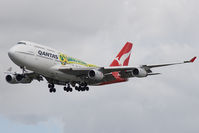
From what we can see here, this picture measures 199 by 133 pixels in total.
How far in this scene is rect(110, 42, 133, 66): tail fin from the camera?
7956 centimetres

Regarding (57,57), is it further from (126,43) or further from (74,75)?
(126,43)

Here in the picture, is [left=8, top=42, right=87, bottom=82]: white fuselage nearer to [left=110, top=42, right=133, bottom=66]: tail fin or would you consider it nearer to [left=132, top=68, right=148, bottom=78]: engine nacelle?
[left=132, top=68, right=148, bottom=78]: engine nacelle

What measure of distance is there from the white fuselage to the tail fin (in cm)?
1544

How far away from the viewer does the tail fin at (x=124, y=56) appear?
261ft

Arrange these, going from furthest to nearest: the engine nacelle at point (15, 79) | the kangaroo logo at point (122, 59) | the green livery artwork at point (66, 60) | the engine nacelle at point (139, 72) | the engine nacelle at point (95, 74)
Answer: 1. the kangaroo logo at point (122, 59)
2. the engine nacelle at point (15, 79)
3. the green livery artwork at point (66, 60)
4. the engine nacelle at point (139, 72)
5. the engine nacelle at point (95, 74)

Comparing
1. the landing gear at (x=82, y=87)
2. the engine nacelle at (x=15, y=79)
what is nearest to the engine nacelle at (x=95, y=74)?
the landing gear at (x=82, y=87)

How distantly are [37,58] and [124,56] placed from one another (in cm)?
2294

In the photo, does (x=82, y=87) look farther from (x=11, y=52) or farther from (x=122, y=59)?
(x=11, y=52)

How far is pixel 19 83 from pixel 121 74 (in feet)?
54.0

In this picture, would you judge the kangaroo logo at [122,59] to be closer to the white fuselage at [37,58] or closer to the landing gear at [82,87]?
the landing gear at [82,87]

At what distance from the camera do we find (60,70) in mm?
64875

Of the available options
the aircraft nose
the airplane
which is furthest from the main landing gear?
the aircraft nose

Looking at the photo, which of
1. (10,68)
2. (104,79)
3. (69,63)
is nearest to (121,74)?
Answer: (104,79)

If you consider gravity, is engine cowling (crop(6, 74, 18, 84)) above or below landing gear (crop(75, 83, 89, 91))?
above
